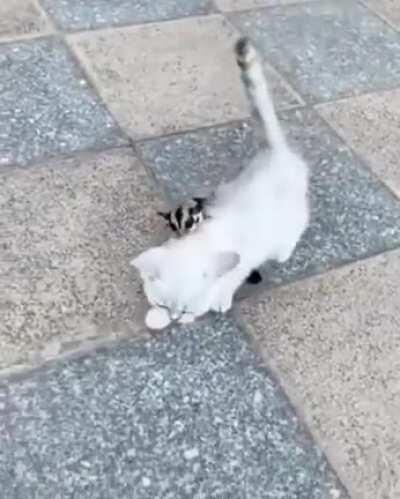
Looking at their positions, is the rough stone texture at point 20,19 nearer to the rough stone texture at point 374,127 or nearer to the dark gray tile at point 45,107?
the dark gray tile at point 45,107

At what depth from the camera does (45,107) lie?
344 cm

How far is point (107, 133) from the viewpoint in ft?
11.0

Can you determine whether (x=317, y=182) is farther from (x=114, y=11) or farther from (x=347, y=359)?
(x=114, y=11)

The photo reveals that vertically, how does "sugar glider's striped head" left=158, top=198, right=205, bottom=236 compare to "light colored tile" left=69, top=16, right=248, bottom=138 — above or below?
above

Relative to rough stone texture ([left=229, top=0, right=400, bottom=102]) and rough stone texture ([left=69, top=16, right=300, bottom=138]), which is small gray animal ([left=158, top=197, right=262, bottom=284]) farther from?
rough stone texture ([left=229, top=0, right=400, bottom=102])

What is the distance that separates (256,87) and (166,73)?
122cm

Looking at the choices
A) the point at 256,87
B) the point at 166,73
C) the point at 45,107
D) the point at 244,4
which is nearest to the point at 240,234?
the point at 256,87

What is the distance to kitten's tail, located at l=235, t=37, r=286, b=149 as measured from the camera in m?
2.48

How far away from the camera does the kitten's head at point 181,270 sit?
2.37 m

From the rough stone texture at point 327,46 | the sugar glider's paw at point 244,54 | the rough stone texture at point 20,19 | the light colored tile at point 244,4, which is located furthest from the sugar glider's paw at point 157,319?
the light colored tile at point 244,4

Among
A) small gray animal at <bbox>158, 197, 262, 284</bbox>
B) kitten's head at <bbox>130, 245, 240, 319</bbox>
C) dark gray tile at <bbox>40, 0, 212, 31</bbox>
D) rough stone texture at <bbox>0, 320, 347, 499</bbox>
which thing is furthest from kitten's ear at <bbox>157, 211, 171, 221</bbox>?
dark gray tile at <bbox>40, 0, 212, 31</bbox>

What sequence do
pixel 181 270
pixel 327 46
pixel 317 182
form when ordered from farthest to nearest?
pixel 327 46, pixel 317 182, pixel 181 270

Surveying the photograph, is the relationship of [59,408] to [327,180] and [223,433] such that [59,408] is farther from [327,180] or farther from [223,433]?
[327,180]

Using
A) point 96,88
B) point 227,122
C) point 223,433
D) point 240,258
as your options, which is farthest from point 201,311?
point 96,88
